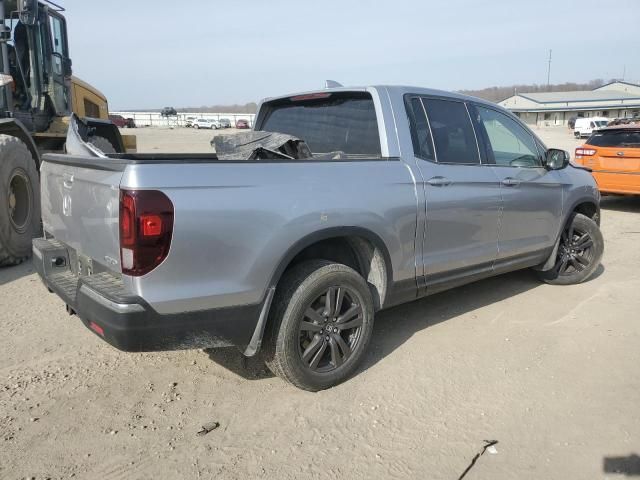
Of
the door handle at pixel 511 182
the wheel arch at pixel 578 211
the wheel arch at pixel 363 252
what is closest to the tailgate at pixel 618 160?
the wheel arch at pixel 578 211

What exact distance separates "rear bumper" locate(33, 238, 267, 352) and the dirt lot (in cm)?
55

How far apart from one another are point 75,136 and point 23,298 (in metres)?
2.05

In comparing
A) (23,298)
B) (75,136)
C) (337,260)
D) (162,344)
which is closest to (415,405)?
(337,260)

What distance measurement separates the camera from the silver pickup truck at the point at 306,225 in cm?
270

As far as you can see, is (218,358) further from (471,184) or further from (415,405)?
(471,184)

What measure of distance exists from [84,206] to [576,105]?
8982 centimetres

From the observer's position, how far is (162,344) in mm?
2799

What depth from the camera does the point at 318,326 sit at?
3.37 metres

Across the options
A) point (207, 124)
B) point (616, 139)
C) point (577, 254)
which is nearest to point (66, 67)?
point (577, 254)

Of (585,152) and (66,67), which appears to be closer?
(66,67)

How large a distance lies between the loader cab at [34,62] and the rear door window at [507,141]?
5812 millimetres

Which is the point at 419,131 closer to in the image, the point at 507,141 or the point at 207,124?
the point at 507,141

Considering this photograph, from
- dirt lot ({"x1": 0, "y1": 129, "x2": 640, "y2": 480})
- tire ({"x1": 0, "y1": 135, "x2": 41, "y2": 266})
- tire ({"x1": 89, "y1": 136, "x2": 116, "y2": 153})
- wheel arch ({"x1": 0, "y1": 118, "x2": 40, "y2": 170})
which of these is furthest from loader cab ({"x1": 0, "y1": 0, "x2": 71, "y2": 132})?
dirt lot ({"x1": 0, "y1": 129, "x2": 640, "y2": 480})

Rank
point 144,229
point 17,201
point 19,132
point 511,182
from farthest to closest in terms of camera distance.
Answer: point 19,132
point 17,201
point 511,182
point 144,229
